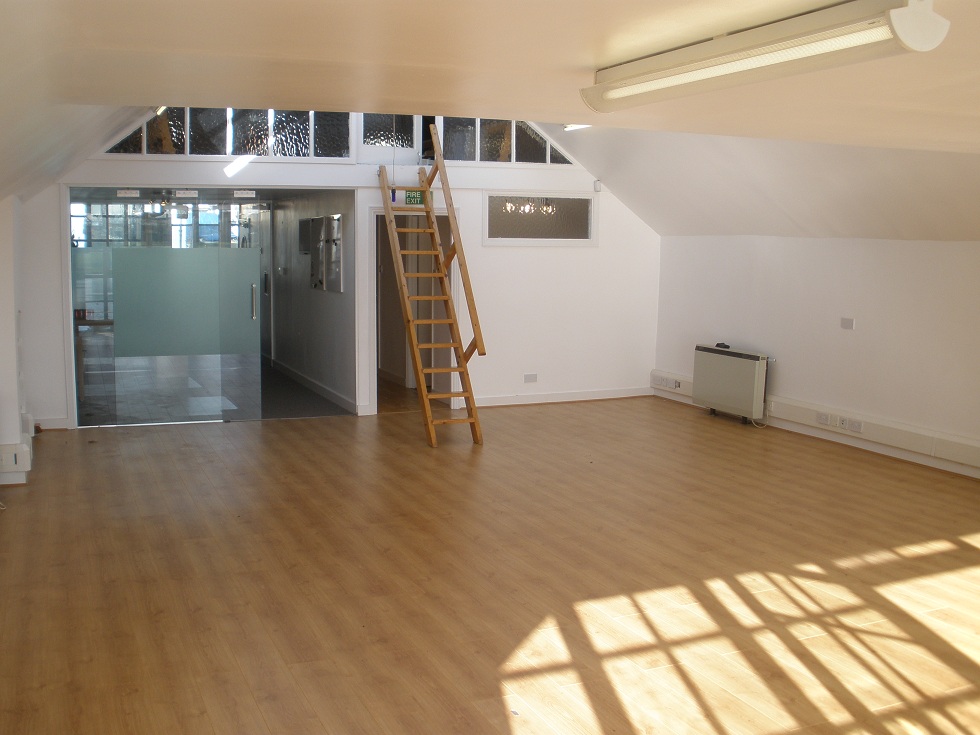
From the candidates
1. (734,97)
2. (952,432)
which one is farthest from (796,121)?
(952,432)

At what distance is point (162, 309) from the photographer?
31.3 ft

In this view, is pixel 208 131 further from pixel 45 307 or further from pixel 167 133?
pixel 45 307

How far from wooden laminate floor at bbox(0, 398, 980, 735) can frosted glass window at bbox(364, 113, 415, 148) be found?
362 cm

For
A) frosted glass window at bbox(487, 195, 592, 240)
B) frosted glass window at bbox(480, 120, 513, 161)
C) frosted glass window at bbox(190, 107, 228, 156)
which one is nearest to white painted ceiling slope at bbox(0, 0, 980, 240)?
frosted glass window at bbox(190, 107, 228, 156)

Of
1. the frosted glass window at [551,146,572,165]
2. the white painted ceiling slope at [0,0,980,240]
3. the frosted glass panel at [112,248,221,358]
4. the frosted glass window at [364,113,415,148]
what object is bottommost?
the frosted glass panel at [112,248,221,358]

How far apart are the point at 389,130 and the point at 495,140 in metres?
1.26

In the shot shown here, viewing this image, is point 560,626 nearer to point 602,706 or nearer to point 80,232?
point 602,706

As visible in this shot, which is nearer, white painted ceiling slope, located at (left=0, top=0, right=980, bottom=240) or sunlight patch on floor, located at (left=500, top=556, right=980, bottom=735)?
white painted ceiling slope, located at (left=0, top=0, right=980, bottom=240)

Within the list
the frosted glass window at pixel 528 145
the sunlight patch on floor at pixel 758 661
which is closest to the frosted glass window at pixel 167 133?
the frosted glass window at pixel 528 145

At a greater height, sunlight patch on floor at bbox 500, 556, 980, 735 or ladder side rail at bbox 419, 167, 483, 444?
ladder side rail at bbox 419, 167, 483, 444

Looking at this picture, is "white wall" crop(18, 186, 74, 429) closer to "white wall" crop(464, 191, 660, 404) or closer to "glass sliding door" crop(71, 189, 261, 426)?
"glass sliding door" crop(71, 189, 261, 426)

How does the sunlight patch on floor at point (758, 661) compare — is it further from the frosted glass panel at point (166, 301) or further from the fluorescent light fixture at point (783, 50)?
the frosted glass panel at point (166, 301)

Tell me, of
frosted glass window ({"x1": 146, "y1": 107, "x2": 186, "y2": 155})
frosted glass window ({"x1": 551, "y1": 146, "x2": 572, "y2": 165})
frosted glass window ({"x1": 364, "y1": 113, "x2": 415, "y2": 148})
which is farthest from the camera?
frosted glass window ({"x1": 551, "y1": 146, "x2": 572, "y2": 165})

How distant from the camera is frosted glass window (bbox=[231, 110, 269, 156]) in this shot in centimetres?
938
